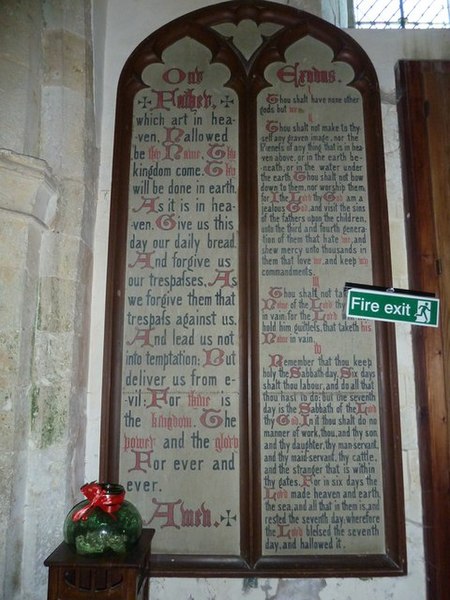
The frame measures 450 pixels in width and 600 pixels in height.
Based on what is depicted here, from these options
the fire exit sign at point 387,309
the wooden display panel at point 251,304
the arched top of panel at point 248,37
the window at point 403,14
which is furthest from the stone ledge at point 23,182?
the window at point 403,14

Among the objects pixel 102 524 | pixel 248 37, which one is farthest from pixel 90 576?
pixel 248 37

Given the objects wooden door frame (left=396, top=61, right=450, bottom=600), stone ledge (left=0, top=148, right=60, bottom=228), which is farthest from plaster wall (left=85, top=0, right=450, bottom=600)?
stone ledge (left=0, top=148, right=60, bottom=228)

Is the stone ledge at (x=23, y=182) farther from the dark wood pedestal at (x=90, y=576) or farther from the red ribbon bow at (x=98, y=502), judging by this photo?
the dark wood pedestal at (x=90, y=576)

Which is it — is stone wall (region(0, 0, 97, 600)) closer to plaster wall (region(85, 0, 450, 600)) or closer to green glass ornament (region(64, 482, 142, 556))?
plaster wall (region(85, 0, 450, 600))

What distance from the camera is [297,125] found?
2.82m

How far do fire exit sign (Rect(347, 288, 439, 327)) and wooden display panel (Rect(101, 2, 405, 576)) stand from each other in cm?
12

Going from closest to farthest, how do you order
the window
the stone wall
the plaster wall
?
1. the stone wall
2. the plaster wall
3. the window

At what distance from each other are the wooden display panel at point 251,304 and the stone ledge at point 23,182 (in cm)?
50

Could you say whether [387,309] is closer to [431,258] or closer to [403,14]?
[431,258]

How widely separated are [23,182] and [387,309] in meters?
1.76

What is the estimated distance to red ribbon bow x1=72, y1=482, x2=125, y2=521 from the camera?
75.0 inches

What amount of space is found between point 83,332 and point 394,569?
183cm

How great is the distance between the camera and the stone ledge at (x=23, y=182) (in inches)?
85.3

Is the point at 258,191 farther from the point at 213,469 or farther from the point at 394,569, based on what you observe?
the point at 394,569
